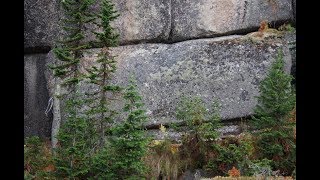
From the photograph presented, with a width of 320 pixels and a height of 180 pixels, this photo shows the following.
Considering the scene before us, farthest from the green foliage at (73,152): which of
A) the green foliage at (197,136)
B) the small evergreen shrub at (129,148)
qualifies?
the green foliage at (197,136)

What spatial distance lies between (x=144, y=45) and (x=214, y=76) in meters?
2.20

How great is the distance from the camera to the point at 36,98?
46.4 ft

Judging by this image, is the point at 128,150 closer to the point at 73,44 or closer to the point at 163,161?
the point at 163,161

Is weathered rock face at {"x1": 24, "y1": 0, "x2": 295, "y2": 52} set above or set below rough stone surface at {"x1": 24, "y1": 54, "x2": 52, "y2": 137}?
above

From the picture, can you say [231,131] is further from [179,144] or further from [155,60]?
[155,60]

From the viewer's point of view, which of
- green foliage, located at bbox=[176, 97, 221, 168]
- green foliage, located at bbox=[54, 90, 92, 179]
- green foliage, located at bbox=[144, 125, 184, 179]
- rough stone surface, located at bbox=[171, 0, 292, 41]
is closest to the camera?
green foliage, located at bbox=[54, 90, 92, 179]

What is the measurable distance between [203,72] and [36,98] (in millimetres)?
4934

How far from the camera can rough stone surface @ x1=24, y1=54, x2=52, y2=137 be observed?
13.9 meters

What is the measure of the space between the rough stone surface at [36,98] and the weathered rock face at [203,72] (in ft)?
5.53

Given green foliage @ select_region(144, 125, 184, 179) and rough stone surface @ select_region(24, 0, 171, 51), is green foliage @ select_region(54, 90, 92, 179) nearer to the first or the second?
green foliage @ select_region(144, 125, 184, 179)

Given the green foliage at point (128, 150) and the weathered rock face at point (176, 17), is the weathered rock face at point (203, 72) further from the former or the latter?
the green foliage at point (128, 150)

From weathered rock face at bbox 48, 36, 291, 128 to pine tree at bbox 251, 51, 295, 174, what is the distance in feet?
6.75

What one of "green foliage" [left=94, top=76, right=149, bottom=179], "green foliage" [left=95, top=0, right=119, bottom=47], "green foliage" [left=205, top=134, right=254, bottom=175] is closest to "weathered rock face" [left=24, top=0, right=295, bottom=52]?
"green foliage" [left=95, top=0, right=119, bottom=47]
